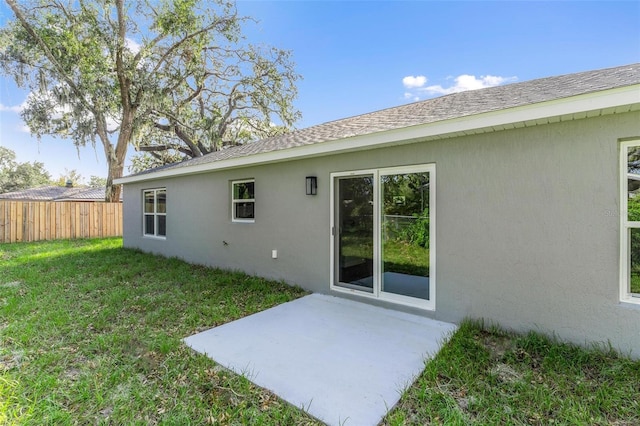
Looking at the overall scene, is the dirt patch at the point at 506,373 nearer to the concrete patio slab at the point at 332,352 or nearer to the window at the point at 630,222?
the concrete patio slab at the point at 332,352

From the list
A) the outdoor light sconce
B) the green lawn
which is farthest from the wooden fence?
the outdoor light sconce

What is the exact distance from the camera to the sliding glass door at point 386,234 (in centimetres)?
441

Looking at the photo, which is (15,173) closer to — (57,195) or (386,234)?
(57,195)

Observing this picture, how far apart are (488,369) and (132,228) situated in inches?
441

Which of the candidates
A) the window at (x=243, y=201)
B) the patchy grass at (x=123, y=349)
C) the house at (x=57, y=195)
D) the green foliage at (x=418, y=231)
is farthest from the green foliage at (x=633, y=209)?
the house at (x=57, y=195)

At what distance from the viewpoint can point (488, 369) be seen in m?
2.93

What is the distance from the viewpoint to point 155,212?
9.93 m

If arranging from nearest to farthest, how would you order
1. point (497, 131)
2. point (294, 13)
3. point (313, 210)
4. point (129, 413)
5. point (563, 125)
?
point (129, 413) → point (563, 125) → point (497, 131) → point (313, 210) → point (294, 13)

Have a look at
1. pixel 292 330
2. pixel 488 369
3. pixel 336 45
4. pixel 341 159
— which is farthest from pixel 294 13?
pixel 488 369

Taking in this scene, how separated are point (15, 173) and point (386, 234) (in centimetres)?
5148

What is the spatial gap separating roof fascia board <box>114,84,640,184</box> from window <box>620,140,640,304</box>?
586 millimetres

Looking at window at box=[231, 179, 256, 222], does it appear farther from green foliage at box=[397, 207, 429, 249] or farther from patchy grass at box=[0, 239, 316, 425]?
green foliage at box=[397, 207, 429, 249]

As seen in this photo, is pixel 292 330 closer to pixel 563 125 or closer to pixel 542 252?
pixel 542 252

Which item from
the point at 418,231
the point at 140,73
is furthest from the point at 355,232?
the point at 140,73
